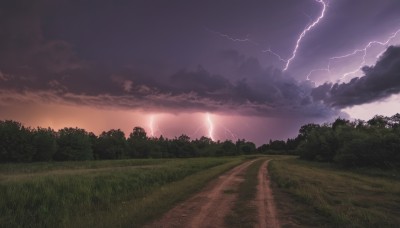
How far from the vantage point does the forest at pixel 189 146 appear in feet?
135

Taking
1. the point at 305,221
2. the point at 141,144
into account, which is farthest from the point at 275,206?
the point at 141,144

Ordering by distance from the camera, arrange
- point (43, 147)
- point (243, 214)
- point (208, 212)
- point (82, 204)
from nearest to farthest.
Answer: point (243, 214)
point (208, 212)
point (82, 204)
point (43, 147)

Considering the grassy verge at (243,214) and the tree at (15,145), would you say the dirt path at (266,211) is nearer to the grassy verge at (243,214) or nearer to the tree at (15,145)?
the grassy verge at (243,214)

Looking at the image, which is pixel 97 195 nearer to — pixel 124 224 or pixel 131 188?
pixel 131 188

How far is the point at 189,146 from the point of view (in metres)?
163

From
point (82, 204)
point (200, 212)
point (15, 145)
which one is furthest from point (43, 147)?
point (200, 212)

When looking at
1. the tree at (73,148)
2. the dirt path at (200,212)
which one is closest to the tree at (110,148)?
the tree at (73,148)

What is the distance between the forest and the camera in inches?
1622

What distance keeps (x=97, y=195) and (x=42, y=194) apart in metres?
2.51

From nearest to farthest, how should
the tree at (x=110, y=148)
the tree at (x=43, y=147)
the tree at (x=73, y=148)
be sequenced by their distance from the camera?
the tree at (x=43, y=147), the tree at (x=73, y=148), the tree at (x=110, y=148)

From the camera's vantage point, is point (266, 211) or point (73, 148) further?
point (73, 148)

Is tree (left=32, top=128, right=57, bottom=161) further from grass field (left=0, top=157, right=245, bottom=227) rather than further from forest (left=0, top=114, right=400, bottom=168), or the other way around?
grass field (left=0, top=157, right=245, bottom=227)

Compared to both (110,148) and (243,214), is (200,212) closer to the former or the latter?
(243,214)

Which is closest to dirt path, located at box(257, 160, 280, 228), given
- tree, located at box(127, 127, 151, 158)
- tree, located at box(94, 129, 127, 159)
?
tree, located at box(94, 129, 127, 159)
